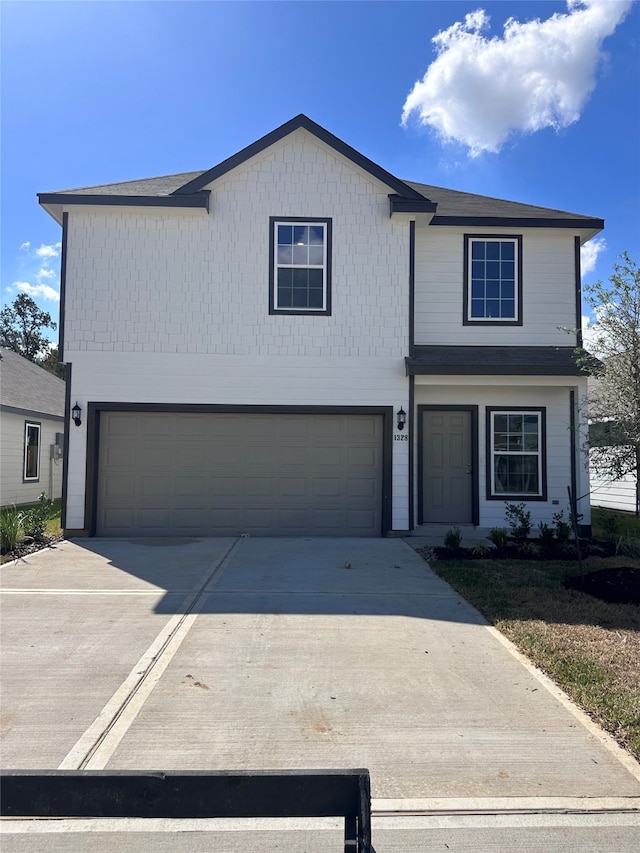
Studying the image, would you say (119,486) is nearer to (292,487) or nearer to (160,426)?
(160,426)

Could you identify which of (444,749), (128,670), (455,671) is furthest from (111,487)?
(444,749)

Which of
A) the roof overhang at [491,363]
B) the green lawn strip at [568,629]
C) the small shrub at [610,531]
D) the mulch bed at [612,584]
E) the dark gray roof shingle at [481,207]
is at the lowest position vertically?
the green lawn strip at [568,629]

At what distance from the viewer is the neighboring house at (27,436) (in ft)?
49.5

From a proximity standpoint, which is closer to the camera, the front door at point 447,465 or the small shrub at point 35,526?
the small shrub at point 35,526

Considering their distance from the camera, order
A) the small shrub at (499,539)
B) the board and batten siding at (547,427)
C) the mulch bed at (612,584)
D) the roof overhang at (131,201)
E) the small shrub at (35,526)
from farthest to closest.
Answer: the board and batten siding at (547,427), the roof overhang at (131,201), the small shrub at (35,526), the small shrub at (499,539), the mulch bed at (612,584)

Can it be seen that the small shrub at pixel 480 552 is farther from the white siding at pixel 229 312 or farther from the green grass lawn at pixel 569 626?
the white siding at pixel 229 312

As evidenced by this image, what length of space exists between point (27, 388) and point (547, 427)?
14.7 meters

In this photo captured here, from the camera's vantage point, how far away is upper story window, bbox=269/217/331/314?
11.0 m

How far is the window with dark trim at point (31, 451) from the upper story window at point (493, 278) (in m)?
12.2

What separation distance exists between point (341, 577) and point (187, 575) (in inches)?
79.0

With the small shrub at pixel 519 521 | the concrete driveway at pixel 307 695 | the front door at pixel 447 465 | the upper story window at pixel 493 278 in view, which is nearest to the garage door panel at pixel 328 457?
the front door at pixel 447 465

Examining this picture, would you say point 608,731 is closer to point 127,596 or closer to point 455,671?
point 455,671

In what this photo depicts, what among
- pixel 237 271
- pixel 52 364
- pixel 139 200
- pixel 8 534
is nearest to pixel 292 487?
pixel 237 271

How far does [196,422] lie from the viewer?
1099 centimetres
